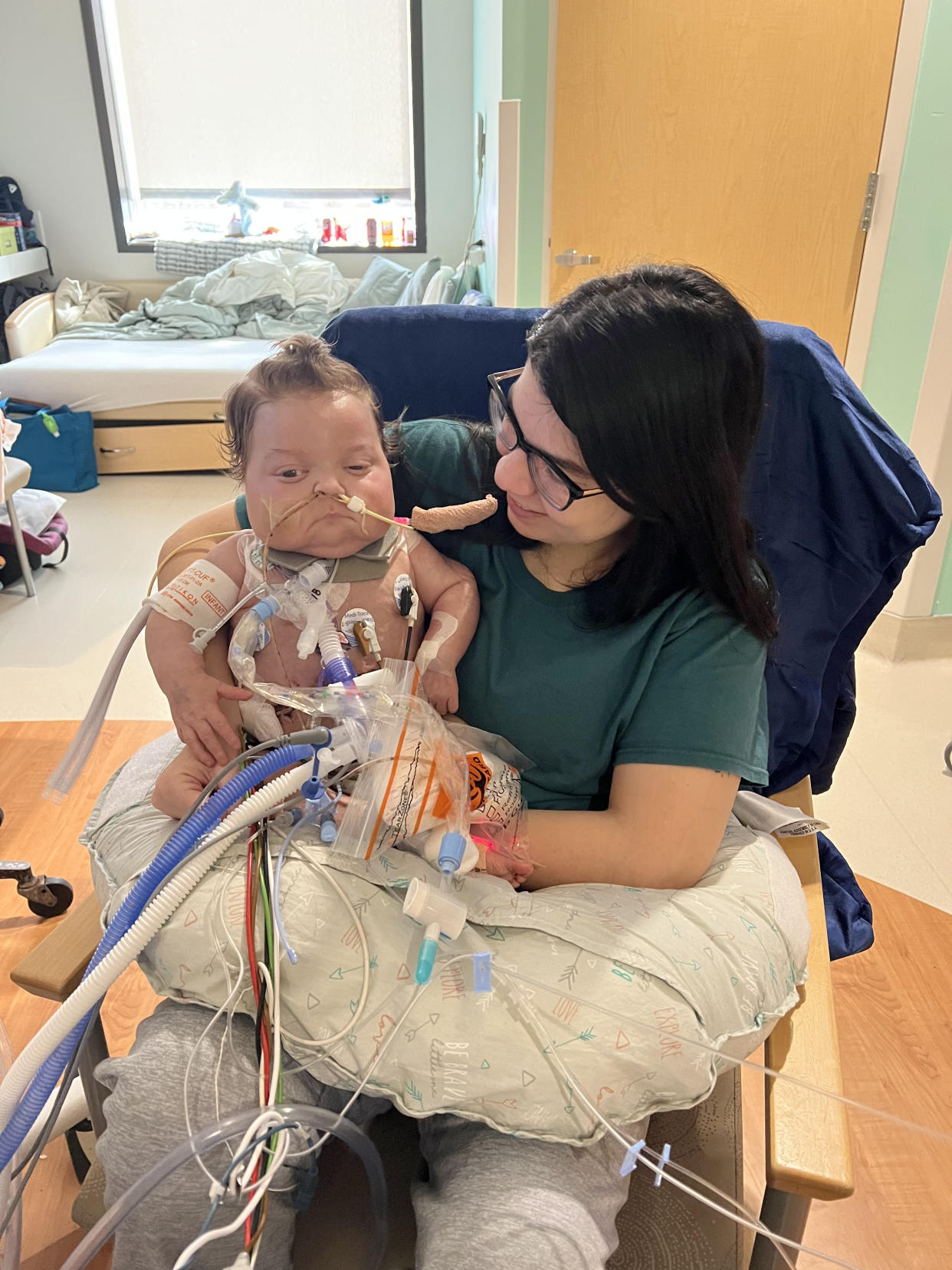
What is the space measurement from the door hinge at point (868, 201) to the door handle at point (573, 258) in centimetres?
81

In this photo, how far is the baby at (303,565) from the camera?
1.10 m

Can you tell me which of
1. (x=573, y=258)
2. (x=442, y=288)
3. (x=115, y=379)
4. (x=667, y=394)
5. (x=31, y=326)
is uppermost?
(x=667, y=394)

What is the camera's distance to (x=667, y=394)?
933 millimetres

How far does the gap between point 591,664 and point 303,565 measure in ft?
1.26

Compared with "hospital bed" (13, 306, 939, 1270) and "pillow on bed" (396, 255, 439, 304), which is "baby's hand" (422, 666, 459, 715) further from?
"pillow on bed" (396, 255, 439, 304)

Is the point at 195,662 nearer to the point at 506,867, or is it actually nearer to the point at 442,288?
the point at 506,867

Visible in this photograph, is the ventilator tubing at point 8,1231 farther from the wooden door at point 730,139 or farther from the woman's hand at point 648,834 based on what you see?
the wooden door at point 730,139

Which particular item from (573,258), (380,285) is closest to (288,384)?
(573,258)

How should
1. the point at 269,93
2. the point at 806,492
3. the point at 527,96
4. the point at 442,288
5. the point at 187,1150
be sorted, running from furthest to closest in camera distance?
the point at 269,93
the point at 442,288
the point at 527,96
the point at 806,492
the point at 187,1150

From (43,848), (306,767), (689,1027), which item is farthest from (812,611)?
(43,848)

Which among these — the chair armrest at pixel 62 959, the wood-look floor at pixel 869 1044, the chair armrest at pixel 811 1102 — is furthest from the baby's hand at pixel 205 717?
the wood-look floor at pixel 869 1044

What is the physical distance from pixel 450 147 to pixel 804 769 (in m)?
5.10

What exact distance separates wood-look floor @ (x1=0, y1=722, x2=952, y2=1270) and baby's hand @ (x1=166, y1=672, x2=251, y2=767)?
0.81m

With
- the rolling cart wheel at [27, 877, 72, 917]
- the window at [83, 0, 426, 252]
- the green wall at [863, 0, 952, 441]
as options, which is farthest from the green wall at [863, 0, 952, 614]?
the window at [83, 0, 426, 252]
